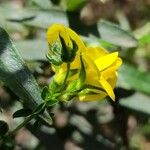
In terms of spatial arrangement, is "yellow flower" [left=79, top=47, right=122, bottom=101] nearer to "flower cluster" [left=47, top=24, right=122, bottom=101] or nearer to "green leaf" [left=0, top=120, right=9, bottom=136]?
"flower cluster" [left=47, top=24, right=122, bottom=101]

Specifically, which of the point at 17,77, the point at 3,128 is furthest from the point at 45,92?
the point at 3,128

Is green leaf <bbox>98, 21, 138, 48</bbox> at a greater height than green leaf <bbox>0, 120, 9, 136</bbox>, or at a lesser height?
lesser

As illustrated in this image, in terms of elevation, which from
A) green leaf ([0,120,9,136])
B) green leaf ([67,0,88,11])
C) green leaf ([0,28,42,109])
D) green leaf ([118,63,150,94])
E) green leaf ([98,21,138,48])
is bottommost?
green leaf ([118,63,150,94])

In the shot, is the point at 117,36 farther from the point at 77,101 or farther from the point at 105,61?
the point at 105,61

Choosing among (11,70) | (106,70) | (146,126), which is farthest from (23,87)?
(146,126)

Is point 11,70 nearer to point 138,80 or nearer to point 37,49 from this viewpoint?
point 37,49

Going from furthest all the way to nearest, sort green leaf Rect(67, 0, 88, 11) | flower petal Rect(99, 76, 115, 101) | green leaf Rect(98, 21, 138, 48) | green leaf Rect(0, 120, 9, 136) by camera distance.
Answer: green leaf Rect(67, 0, 88, 11) → green leaf Rect(98, 21, 138, 48) → green leaf Rect(0, 120, 9, 136) → flower petal Rect(99, 76, 115, 101)

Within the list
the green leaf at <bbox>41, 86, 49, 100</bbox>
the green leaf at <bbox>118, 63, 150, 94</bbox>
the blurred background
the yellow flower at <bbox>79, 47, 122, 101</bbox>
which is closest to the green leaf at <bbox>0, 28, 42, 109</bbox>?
the green leaf at <bbox>41, 86, 49, 100</bbox>
